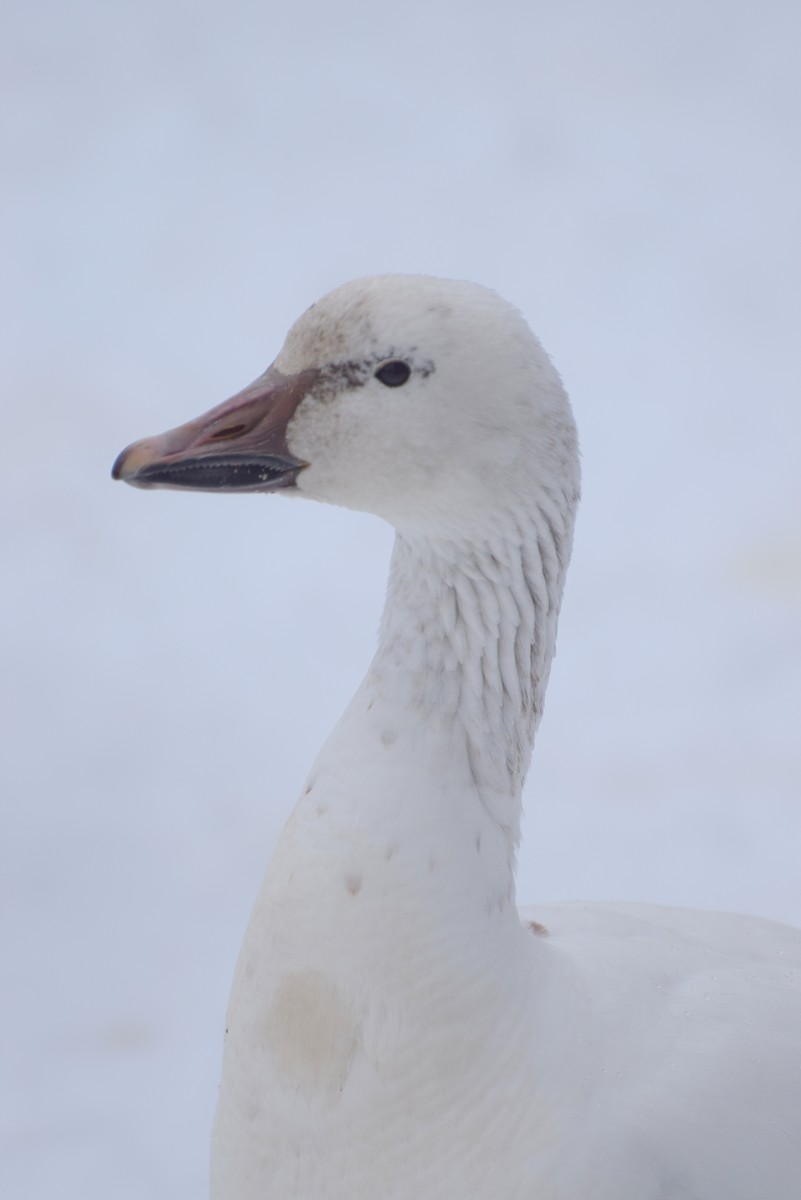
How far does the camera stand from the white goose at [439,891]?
41.4 inches

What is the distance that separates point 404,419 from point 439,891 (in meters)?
0.35

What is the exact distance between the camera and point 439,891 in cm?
105

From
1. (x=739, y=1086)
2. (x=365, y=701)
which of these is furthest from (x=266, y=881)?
(x=739, y=1086)

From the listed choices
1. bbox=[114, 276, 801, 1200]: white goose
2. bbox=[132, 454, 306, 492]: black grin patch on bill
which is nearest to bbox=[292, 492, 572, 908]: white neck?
bbox=[114, 276, 801, 1200]: white goose

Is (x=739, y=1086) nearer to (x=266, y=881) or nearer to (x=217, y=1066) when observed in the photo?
(x=266, y=881)

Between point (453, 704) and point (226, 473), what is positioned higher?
point (226, 473)

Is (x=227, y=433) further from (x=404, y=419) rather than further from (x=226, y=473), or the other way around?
(x=404, y=419)

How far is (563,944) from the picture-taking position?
49.4 inches

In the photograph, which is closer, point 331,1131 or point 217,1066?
point 331,1131

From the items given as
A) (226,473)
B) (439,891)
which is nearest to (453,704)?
(439,891)

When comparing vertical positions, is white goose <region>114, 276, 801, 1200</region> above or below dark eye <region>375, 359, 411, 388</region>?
below

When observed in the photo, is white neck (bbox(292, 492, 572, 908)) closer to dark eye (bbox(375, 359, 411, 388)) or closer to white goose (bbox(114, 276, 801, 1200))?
white goose (bbox(114, 276, 801, 1200))

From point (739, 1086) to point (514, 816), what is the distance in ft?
0.88

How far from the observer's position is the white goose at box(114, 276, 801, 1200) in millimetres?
1051
